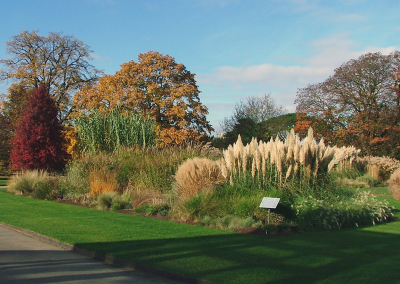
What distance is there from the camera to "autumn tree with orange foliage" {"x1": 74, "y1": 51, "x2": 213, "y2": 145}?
3797 cm

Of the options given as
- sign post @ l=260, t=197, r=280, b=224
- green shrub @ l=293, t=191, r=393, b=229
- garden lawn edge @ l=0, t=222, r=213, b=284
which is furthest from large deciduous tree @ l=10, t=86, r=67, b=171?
green shrub @ l=293, t=191, r=393, b=229

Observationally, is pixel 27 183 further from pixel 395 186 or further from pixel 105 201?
pixel 395 186

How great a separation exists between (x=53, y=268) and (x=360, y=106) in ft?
126

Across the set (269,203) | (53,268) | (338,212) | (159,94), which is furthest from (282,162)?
(159,94)

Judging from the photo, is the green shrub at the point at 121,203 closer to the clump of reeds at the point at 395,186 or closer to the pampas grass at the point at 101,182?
the pampas grass at the point at 101,182

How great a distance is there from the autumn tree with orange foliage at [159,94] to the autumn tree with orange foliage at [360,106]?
11.5 metres

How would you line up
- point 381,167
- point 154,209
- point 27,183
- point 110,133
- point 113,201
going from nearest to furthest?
point 154,209
point 113,201
point 27,183
point 110,133
point 381,167

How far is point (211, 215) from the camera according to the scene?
11586mm

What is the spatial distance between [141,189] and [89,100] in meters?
27.1

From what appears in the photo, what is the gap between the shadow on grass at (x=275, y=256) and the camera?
20.7 feet

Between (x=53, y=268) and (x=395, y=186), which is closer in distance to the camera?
(x=53, y=268)

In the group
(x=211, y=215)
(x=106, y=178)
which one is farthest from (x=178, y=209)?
(x=106, y=178)

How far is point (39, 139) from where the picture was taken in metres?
24.2

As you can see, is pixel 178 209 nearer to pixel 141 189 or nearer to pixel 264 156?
pixel 264 156
